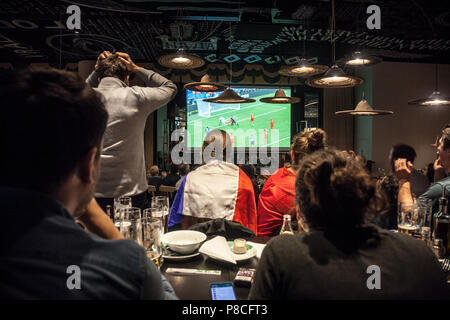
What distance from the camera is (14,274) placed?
0.48 m

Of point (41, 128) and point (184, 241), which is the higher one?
point (41, 128)

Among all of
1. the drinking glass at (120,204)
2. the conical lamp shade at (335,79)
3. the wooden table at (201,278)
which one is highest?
the conical lamp shade at (335,79)

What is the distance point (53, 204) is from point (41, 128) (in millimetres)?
150

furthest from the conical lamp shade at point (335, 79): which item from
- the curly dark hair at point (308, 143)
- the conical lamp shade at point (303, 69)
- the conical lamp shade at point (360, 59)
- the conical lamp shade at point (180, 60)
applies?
the conical lamp shade at point (180, 60)

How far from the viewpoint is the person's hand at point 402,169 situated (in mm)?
2812

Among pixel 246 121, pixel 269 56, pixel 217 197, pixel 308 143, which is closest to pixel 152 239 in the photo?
pixel 217 197

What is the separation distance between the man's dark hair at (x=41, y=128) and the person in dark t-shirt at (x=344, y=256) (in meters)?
0.57

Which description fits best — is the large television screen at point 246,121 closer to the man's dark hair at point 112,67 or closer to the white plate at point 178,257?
the man's dark hair at point 112,67

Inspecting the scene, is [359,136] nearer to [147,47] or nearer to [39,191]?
[147,47]

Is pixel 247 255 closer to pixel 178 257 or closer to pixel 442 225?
pixel 178 257

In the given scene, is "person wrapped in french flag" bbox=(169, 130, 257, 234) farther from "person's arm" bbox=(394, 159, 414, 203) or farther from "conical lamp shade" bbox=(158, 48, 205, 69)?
"conical lamp shade" bbox=(158, 48, 205, 69)

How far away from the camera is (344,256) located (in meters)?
0.76

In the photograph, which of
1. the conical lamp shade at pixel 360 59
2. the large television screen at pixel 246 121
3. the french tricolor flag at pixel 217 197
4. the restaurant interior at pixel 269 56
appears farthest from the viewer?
the large television screen at pixel 246 121

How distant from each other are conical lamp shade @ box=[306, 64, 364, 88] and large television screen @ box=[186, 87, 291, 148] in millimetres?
4077
